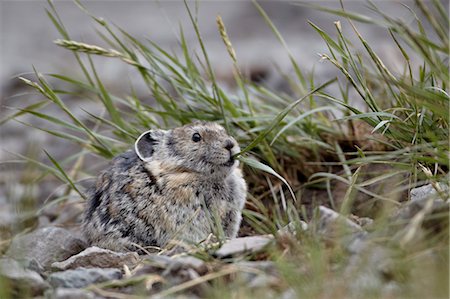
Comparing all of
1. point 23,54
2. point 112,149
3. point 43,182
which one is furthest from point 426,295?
point 23,54

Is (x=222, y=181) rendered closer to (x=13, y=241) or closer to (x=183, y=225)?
(x=183, y=225)

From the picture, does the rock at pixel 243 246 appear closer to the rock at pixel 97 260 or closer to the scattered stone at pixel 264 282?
the scattered stone at pixel 264 282

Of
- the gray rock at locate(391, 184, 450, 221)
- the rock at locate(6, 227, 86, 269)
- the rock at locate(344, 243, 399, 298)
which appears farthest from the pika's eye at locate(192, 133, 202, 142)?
the rock at locate(344, 243, 399, 298)

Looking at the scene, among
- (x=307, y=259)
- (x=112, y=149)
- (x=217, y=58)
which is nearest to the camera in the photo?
(x=307, y=259)

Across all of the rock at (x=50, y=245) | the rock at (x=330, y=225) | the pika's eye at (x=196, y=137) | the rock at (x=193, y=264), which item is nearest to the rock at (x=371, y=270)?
the rock at (x=330, y=225)

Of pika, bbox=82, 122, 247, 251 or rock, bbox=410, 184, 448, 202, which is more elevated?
pika, bbox=82, 122, 247, 251

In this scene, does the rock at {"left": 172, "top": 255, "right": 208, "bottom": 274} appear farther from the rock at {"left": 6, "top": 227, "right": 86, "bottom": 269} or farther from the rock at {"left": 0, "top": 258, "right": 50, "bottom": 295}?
the rock at {"left": 6, "top": 227, "right": 86, "bottom": 269}
